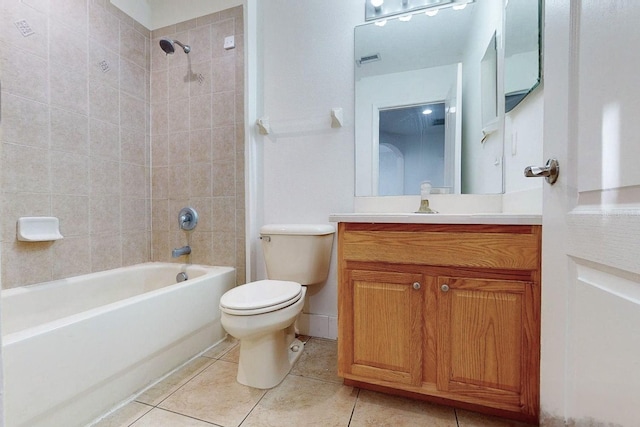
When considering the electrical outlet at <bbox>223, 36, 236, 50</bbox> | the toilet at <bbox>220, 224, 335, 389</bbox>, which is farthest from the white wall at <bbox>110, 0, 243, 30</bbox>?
the toilet at <bbox>220, 224, 335, 389</bbox>

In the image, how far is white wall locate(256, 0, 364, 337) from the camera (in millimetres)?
1753

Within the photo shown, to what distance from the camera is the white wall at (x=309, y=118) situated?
1.75 metres

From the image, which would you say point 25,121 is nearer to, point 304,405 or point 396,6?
point 304,405

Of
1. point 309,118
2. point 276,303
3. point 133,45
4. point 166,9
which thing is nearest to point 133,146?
point 133,45

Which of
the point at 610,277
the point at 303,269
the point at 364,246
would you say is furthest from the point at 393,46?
the point at 610,277

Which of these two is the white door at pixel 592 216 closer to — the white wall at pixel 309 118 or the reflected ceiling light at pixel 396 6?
the reflected ceiling light at pixel 396 6

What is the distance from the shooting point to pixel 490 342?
3.32ft

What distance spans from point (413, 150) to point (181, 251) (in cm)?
168

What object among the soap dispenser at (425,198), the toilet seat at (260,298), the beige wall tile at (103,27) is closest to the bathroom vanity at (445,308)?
the toilet seat at (260,298)

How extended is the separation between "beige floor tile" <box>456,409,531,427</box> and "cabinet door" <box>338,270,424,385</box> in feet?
0.81

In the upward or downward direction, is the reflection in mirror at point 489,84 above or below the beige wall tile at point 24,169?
above

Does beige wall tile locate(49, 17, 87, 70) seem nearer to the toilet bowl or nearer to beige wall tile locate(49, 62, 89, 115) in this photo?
beige wall tile locate(49, 62, 89, 115)

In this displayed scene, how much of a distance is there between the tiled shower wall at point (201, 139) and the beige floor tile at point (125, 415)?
0.85 m

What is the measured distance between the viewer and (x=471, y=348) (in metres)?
1.03
